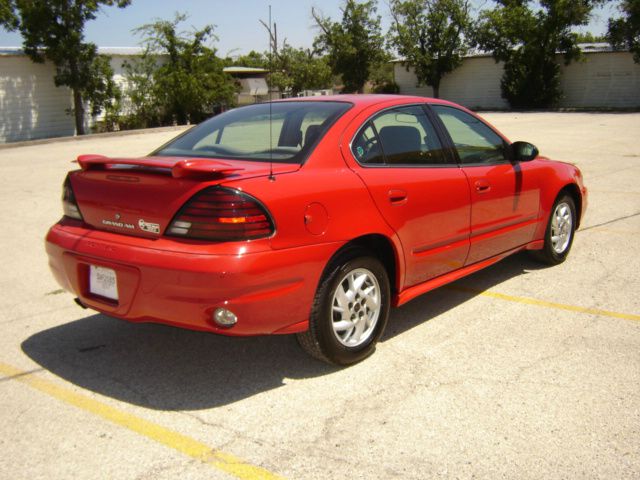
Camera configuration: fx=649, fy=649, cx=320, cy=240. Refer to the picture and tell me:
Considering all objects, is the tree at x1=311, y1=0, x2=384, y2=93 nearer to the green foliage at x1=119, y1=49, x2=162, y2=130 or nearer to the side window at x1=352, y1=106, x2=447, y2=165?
the green foliage at x1=119, y1=49, x2=162, y2=130

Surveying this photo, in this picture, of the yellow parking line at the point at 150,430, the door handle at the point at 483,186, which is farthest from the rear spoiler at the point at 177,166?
the door handle at the point at 483,186

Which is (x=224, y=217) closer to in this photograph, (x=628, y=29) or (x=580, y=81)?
(x=628, y=29)

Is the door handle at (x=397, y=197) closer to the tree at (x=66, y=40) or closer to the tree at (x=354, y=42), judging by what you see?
the tree at (x=66, y=40)

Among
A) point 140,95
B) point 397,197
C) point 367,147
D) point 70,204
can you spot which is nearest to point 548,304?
point 397,197

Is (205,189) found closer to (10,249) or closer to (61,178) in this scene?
(10,249)

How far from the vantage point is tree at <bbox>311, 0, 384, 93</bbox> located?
160ft

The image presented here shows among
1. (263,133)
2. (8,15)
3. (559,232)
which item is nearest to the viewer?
(263,133)

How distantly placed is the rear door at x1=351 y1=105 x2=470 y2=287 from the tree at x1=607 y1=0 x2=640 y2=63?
3452 centimetres

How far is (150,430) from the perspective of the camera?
317 cm

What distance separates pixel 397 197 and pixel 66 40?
2546cm

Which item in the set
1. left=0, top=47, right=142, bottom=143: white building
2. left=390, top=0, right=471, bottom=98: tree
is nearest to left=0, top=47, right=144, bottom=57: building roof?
left=0, top=47, right=142, bottom=143: white building

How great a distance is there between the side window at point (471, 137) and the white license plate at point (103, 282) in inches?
102

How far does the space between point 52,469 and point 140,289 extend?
94 cm

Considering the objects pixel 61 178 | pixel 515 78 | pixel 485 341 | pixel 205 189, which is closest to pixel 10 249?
pixel 205 189
